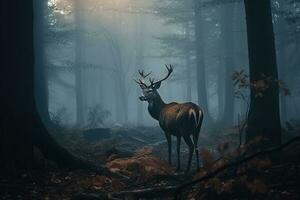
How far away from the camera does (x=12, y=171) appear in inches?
329

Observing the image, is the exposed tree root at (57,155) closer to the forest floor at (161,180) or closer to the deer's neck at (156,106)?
the forest floor at (161,180)

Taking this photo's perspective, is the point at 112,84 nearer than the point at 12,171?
No

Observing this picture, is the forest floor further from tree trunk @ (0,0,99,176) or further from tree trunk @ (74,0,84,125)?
tree trunk @ (74,0,84,125)

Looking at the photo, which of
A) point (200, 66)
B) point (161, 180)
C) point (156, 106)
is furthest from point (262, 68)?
point (200, 66)

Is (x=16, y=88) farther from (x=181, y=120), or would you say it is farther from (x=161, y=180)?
(x=181, y=120)

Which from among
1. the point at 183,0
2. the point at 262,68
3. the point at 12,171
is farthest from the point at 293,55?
the point at 12,171

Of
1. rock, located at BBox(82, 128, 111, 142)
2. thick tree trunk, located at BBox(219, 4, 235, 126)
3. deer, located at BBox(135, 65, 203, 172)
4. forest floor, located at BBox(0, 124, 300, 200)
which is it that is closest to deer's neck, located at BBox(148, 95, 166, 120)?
deer, located at BBox(135, 65, 203, 172)

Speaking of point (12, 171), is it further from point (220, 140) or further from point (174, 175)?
point (220, 140)

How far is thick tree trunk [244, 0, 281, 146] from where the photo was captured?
10422 mm

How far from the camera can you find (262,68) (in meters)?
10.6

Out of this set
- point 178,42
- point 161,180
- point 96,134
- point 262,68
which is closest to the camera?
point 161,180

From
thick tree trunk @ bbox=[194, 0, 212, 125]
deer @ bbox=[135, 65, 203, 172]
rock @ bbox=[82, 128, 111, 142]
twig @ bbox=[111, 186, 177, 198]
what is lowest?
twig @ bbox=[111, 186, 177, 198]

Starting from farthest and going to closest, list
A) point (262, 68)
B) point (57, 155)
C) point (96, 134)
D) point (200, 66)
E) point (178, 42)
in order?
point (178, 42), point (200, 66), point (96, 134), point (262, 68), point (57, 155)

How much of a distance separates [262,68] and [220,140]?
8.42m
